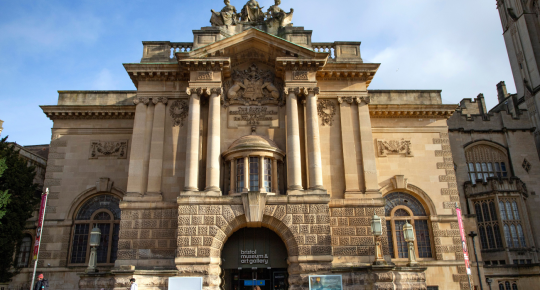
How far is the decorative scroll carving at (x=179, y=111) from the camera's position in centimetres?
2552

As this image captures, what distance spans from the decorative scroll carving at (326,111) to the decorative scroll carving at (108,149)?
13527 millimetres

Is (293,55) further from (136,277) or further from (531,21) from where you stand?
(531,21)

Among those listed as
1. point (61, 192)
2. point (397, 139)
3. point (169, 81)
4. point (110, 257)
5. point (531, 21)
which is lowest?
point (110, 257)

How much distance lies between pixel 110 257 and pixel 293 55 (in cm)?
1707

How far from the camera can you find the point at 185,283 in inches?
771

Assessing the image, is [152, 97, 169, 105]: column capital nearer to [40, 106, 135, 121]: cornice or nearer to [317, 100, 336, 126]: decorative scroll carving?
[40, 106, 135, 121]: cornice

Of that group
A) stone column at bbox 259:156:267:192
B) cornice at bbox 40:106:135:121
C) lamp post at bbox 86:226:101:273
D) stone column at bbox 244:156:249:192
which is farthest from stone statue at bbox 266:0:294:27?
lamp post at bbox 86:226:101:273

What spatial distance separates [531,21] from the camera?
47094 mm

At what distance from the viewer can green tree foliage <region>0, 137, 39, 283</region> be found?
1001 inches

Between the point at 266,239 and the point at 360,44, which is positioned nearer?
the point at 266,239

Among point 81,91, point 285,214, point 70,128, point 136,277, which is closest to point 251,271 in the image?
point 285,214

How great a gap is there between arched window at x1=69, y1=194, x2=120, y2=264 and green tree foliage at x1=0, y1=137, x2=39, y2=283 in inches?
121

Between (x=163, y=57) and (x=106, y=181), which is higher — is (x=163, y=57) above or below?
above

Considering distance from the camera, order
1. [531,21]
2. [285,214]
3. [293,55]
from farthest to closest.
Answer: [531,21] < [293,55] < [285,214]
